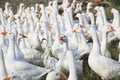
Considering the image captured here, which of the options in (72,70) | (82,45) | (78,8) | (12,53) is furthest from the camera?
(78,8)

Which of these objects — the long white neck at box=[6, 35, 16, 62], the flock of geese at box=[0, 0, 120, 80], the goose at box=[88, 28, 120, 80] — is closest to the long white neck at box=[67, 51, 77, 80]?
the flock of geese at box=[0, 0, 120, 80]

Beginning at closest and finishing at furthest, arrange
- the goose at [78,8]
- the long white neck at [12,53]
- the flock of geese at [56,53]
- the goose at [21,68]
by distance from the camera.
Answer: the flock of geese at [56,53] < the goose at [21,68] < the long white neck at [12,53] < the goose at [78,8]

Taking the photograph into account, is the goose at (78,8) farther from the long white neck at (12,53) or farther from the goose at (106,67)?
the goose at (106,67)

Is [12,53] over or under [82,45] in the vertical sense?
over

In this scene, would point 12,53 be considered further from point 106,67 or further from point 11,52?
point 106,67

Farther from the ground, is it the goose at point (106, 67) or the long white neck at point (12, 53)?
the long white neck at point (12, 53)

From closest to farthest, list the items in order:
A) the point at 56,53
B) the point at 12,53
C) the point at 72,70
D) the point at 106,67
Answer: the point at 72,70 → the point at 106,67 → the point at 12,53 → the point at 56,53

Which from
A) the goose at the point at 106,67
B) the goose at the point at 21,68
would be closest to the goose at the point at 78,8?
the goose at the point at 21,68

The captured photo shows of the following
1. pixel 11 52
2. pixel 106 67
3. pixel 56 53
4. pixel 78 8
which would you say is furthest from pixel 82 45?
pixel 78 8

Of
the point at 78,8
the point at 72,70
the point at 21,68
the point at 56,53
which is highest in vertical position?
the point at 78,8

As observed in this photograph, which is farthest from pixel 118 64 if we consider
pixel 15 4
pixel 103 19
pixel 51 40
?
→ pixel 15 4

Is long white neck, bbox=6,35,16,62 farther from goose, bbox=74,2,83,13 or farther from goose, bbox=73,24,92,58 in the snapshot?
goose, bbox=74,2,83,13

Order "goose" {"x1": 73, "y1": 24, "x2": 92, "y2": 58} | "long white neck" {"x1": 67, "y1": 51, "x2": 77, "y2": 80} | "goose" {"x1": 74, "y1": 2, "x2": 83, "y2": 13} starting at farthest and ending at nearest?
"goose" {"x1": 74, "y1": 2, "x2": 83, "y2": 13} → "goose" {"x1": 73, "y1": 24, "x2": 92, "y2": 58} → "long white neck" {"x1": 67, "y1": 51, "x2": 77, "y2": 80}

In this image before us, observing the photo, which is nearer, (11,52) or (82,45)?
(11,52)
